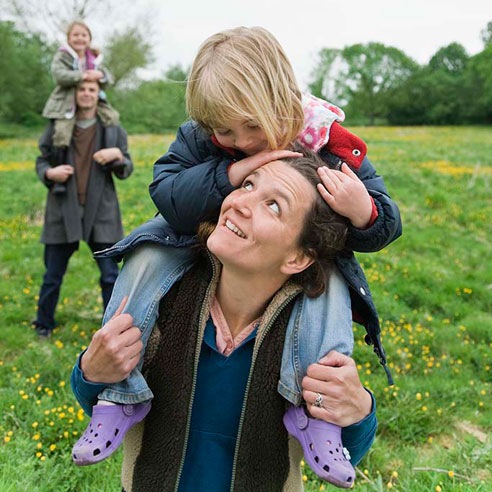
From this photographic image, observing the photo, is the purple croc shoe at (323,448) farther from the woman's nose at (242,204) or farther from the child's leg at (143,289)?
the woman's nose at (242,204)

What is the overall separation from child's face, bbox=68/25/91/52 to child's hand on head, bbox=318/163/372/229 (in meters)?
4.93

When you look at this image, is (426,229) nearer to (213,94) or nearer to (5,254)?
(5,254)

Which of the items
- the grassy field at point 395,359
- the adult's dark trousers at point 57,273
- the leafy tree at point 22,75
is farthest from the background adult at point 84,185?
the leafy tree at point 22,75

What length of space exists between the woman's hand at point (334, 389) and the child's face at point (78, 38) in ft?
17.2

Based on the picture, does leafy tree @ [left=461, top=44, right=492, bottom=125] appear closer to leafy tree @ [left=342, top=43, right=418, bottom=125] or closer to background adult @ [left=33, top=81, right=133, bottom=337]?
leafy tree @ [left=342, top=43, right=418, bottom=125]

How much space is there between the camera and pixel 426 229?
11266 millimetres

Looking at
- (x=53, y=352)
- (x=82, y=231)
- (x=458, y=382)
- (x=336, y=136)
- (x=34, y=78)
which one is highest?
(x=336, y=136)

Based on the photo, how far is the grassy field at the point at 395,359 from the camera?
3920 millimetres

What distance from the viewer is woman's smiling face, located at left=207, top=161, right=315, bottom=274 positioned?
1818mm

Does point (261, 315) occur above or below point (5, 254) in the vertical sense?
above

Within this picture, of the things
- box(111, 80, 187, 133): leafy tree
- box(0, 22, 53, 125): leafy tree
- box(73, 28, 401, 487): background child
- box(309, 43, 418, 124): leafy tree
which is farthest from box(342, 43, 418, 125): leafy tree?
box(73, 28, 401, 487): background child

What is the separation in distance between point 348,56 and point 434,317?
268 feet

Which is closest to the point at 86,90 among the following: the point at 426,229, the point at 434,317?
the point at 434,317

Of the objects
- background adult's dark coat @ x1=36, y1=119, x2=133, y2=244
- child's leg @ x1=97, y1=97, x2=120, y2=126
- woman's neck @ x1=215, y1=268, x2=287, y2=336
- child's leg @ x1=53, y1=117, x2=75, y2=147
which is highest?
woman's neck @ x1=215, y1=268, x2=287, y2=336
